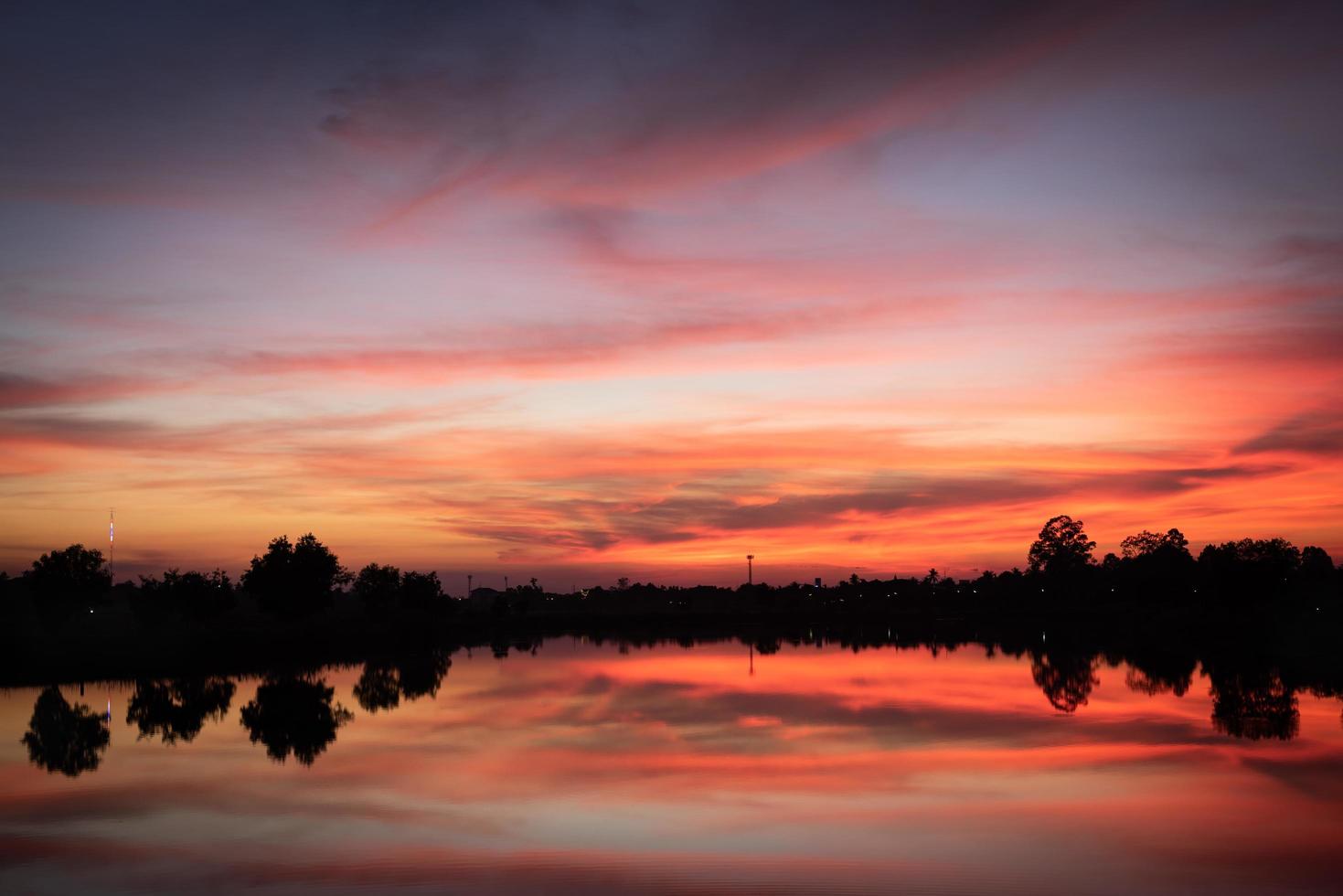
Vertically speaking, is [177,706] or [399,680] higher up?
[399,680]

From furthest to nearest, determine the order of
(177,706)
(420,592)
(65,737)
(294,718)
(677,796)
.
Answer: (420,592)
(177,706)
(294,718)
(65,737)
(677,796)

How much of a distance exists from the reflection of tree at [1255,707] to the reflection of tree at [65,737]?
131 feet

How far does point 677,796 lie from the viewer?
27.9 meters

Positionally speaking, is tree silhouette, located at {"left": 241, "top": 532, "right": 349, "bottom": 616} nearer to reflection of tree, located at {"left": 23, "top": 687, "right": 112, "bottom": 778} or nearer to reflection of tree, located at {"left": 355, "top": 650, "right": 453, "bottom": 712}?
reflection of tree, located at {"left": 355, "top": 650, "right": 453, "bottom": 712}

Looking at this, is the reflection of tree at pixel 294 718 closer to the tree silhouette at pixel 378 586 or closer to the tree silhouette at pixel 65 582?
the tree silhouette at pixel 65 582

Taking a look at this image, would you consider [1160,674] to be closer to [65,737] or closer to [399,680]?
[399,680]

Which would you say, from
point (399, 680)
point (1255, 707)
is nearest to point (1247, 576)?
point (1255, 707)

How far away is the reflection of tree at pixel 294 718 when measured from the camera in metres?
38.3

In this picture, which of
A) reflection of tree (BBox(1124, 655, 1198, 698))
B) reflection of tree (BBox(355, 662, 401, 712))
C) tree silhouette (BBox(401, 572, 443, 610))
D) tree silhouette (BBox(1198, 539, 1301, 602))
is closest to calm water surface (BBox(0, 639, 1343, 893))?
reflection of tree (BBox(355, 662, 401, 712))

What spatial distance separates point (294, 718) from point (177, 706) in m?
9.28

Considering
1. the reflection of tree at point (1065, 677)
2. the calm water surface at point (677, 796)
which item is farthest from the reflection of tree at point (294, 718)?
the reflection of tree at point (1065, 677)

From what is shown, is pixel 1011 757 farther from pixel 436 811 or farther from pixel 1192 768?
pixel 436 811

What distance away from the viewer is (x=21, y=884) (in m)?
20.1

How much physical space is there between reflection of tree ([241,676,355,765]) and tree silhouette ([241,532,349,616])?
173 feet
